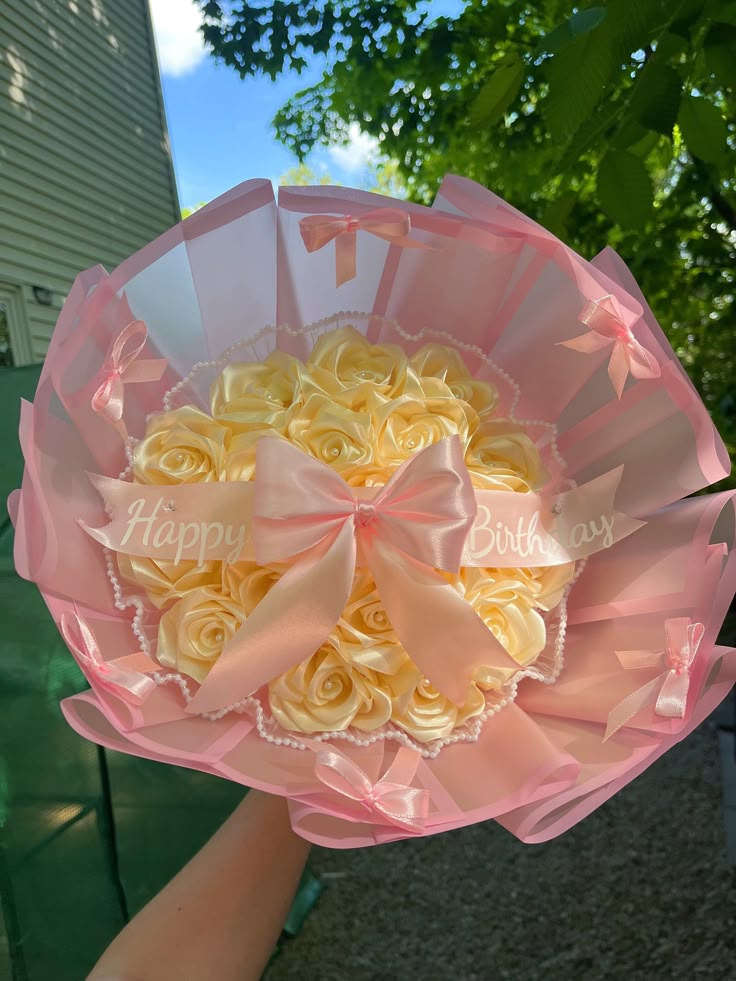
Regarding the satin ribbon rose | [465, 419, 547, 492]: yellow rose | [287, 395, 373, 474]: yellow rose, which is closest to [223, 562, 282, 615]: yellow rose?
the satin ribbon rose

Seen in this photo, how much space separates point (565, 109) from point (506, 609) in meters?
0.56

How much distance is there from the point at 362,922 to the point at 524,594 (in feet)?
5.44

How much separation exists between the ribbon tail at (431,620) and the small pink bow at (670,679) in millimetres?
114

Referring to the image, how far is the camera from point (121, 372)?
63 centimetres

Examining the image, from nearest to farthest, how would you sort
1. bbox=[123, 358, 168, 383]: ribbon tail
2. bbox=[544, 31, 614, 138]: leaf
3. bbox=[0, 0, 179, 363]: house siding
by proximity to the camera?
bbox=[123, 358, 168, 383]: ribbon tail
bbox=[544, 31, 614, 138]: leaf
bbox=[0, 0, 179, 363]: house siding

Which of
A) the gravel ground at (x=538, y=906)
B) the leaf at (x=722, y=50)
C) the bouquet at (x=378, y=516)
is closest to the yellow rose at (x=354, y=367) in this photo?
the bouquet at (x=378, y=516)

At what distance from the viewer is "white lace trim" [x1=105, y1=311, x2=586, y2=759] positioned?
2.02ft

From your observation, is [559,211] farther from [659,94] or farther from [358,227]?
[358,227]

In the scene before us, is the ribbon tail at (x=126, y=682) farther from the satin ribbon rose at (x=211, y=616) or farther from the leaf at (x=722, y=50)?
the leaf at (x=722, y=50)

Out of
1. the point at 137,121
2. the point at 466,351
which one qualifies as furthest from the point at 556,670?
the point at 137,121

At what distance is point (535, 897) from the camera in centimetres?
192

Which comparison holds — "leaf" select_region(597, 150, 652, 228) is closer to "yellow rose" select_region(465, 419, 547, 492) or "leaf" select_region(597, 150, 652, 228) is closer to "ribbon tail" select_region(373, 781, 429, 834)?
"yellow rose" select_region(465, 419, 547, 492)

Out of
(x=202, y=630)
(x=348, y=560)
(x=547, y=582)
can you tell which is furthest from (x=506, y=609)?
(x=202, y=630)

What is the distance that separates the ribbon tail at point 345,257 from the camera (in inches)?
25.8
